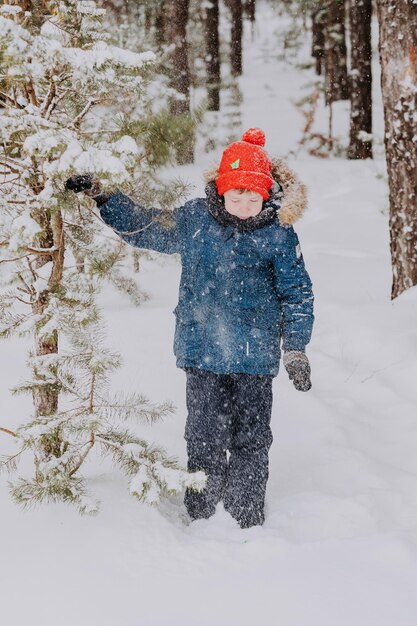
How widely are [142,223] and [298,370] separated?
90cm

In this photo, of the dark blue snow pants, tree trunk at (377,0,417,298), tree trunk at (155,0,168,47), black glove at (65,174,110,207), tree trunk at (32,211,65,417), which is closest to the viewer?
black glove at (65,174,110,207)

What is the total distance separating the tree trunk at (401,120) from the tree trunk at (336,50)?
430 inches

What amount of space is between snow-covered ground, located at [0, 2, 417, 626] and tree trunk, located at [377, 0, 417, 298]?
0.48 metres

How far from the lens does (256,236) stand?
276 centimetres

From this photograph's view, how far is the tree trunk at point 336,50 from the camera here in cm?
1691

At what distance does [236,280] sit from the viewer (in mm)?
2781

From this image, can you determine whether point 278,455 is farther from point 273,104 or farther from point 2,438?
point 273,104

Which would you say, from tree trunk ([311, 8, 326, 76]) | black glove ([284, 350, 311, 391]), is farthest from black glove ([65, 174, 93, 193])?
tree trunk ([311, 8, 326, 76])

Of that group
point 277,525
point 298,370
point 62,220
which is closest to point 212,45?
point 62,220

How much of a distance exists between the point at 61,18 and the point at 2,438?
6.49 feet

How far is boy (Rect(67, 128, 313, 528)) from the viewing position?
2.73 m

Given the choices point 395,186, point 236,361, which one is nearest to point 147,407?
point 236,361

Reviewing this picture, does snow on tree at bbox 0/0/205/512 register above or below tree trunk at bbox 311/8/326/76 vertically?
below

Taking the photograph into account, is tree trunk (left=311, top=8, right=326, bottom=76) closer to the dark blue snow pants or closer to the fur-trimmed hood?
the fur-trimmed hood
